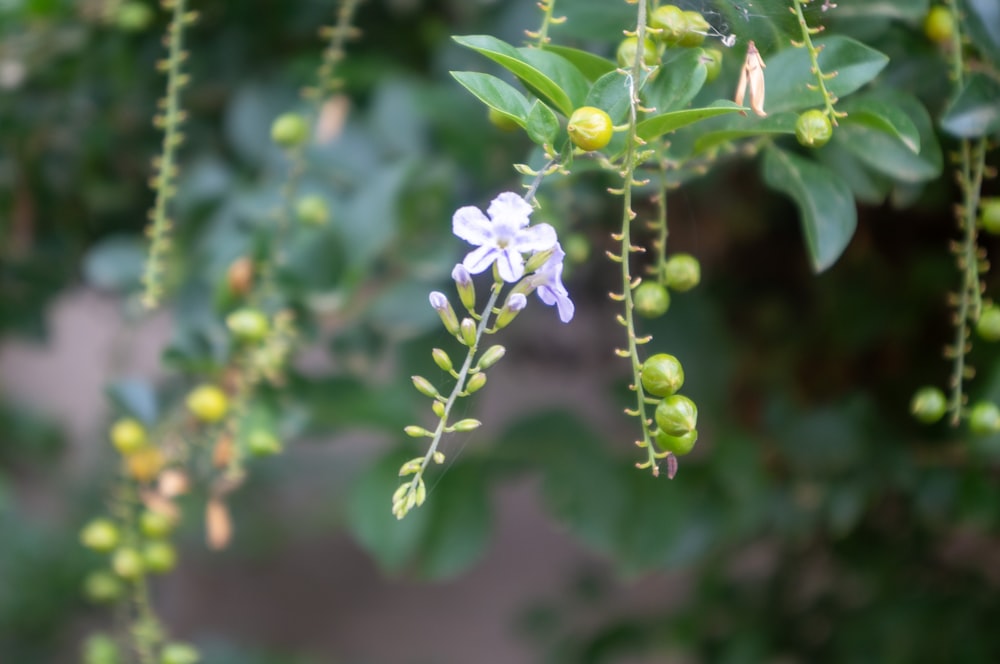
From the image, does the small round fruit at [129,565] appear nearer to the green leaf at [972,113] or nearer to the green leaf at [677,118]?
the green leaf at [677,118]

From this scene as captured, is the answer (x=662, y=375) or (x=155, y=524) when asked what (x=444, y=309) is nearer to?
(x=662, y=375)

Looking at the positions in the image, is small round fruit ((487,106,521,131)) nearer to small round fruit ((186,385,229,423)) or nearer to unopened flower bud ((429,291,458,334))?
unopened flower bud ((429,291,458,334))

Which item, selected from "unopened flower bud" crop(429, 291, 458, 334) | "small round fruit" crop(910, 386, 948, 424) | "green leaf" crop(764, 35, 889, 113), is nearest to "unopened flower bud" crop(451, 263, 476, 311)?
"unopened flower bud" crop(429, 291, 458, 334)

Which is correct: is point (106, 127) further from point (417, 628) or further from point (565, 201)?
point (417, 628)

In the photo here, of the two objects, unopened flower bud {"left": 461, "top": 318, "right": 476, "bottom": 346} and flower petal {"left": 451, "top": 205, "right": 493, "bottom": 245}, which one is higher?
flower petal {"left": 451, "top": 205, "right": 493, "bottom": 245}

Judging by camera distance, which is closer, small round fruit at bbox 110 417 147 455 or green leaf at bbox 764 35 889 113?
green leaf at bbox 764 35 889 113

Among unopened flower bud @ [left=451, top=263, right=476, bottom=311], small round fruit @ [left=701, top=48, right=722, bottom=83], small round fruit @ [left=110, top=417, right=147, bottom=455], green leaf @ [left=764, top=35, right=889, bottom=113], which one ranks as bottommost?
green leaf @ [left=764, top=35, right=889, bottom=113]

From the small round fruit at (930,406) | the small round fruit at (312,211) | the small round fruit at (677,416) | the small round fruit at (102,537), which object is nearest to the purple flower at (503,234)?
the small round fruit at (677,416)
